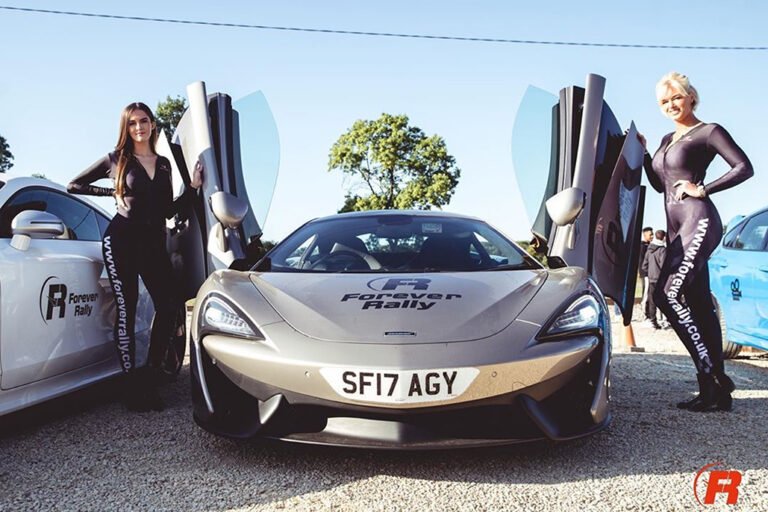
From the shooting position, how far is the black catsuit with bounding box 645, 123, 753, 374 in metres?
3.77

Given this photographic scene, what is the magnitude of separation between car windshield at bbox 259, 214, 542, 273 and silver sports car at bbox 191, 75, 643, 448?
0.09 ft

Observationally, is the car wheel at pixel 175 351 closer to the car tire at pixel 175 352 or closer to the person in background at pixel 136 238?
the car tire at pixel 175 352

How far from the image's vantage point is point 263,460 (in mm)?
2842

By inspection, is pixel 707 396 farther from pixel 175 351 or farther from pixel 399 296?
pixel 175 351

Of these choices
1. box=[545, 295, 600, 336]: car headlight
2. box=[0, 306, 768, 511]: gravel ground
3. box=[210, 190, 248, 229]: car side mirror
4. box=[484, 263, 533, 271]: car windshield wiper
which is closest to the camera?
box=[0, 306, 768, 511]: gravel ground

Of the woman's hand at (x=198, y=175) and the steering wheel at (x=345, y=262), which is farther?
the woman's hand at (x=198, y=175)

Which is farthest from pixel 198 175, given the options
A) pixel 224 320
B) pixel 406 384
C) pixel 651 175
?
pixel 651 175

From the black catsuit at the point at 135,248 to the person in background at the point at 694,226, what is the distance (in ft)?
9.69

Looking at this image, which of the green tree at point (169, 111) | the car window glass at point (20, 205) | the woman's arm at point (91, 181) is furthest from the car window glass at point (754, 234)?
the green tree at point (169, 111)

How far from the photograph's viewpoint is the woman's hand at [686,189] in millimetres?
3785

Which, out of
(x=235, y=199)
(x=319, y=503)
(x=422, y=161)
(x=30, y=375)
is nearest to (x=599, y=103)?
(x=235, y=199)

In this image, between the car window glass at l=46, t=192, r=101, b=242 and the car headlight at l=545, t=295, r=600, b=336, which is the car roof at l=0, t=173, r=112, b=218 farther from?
the car headlight at l=545, t=295, r=600, b=336

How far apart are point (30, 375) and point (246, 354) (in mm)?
1339

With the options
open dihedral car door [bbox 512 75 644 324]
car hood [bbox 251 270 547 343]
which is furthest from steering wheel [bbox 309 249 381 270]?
open dihedral car door [bbox 512 75 644 324]
